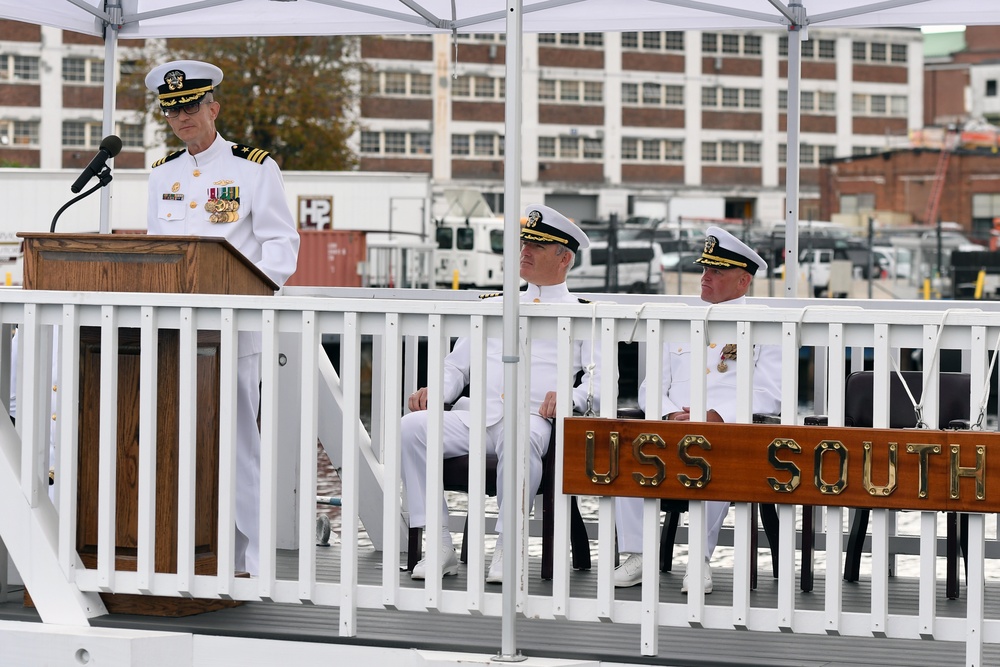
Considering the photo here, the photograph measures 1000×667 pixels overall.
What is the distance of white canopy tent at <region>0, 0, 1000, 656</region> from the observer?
7457 millimetres

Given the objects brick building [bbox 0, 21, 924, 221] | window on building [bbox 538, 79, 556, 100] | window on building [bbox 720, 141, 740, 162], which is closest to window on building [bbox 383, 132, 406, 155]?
brick building [bbox 0, 21, 924, 221]

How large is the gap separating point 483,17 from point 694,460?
439 cm

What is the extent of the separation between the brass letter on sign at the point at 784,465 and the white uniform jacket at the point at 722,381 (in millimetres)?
1497

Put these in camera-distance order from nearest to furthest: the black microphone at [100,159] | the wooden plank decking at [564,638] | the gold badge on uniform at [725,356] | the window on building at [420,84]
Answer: the wooden plank decking at [564,638] < the black microphone at [100,159] < the gold badge on uniform at [725,356] < the window on building at [420,84]

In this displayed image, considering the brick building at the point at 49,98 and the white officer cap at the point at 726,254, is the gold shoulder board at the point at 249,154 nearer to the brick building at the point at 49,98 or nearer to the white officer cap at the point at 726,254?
the white officer cap at the point at 726,254

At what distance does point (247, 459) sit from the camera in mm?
5156

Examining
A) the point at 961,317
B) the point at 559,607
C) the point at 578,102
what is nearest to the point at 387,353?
the point at 559,607

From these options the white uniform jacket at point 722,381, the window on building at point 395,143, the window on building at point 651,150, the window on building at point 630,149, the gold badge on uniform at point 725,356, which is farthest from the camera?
the window on building at point 651,150

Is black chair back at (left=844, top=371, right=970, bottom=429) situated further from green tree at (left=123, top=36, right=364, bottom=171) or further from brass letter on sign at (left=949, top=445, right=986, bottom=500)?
green tree at (left=123, top=36, right=364, bottom=171)

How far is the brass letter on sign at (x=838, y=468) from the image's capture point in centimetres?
399

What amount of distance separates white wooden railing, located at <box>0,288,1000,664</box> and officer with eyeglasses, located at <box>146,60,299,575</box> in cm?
95

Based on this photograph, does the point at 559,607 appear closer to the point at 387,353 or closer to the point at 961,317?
the point at 387,353

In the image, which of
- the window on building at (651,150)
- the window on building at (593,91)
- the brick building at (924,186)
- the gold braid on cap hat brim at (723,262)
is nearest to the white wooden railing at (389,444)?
the gold braid on cap hat brim at (723,262)

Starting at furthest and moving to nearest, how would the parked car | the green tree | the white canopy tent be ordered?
the green tree, the parked car, the white canopy tent
